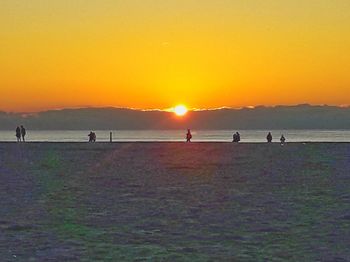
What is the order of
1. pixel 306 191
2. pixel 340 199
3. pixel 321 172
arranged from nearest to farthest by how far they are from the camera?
pixel 340 199 < pixel 306 191 < pixel 321 172

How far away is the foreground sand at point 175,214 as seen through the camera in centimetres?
1184

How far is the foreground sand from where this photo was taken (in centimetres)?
1184

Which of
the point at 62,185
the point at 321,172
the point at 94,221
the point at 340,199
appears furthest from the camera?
the point at 321,172

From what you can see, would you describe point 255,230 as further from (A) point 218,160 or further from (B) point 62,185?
(A) point 218,160

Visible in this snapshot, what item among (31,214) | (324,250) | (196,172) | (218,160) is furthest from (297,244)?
(218,160)

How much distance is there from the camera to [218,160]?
37000 millimetres

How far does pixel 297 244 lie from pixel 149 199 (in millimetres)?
7255

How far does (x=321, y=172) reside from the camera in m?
28.7

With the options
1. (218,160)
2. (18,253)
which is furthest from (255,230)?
(218,160)

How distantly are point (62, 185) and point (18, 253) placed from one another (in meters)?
11.9

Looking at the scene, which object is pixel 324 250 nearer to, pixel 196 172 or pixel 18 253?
pixel 18 253

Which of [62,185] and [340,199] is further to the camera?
[62,185]

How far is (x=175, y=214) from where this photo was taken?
53.1ft

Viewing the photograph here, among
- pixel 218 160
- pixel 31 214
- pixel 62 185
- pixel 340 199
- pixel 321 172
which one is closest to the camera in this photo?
pixel 31 214
